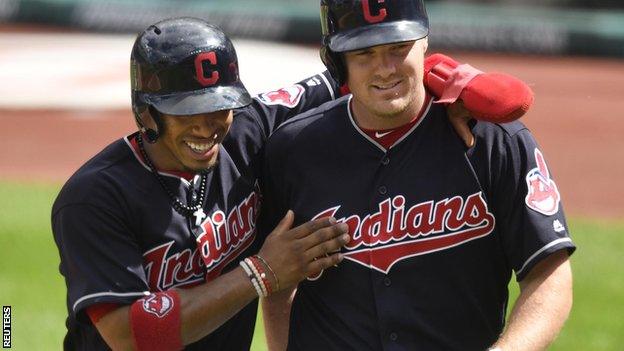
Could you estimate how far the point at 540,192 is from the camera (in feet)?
13.3

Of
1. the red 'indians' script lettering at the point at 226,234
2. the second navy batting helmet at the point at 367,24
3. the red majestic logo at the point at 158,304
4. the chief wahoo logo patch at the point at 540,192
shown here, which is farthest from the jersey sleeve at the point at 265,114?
the chief wahoo logo patch at the point at 540,192

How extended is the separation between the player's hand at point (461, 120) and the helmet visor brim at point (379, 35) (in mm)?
271

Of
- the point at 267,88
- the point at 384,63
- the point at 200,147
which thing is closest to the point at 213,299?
the point at 200,147

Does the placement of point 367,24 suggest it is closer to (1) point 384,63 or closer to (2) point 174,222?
(1) point 384,63

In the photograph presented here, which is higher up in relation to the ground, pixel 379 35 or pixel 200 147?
pixel 379 35

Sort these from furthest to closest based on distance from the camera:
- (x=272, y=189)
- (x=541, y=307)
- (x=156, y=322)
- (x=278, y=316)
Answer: (x=278, y=316) < (x=272, y=189) < (x=156, y=322) < (x=541, y=307)

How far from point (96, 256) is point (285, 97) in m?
1.11

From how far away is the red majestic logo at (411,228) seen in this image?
4.17 m

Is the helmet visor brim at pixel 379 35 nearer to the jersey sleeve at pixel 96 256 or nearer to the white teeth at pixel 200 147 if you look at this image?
the white teeth at pixel 200 147

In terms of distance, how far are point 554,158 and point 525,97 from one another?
9385mm

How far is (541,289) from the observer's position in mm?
4027

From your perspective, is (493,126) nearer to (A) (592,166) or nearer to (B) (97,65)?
(A) (592,166)

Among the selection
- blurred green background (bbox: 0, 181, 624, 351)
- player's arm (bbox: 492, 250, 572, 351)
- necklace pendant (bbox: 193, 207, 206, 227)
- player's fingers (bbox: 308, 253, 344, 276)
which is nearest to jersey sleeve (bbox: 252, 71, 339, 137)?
necklace pendant (bbox: 193, 207, 206, 227)

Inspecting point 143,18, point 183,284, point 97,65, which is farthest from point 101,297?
point 143,18
